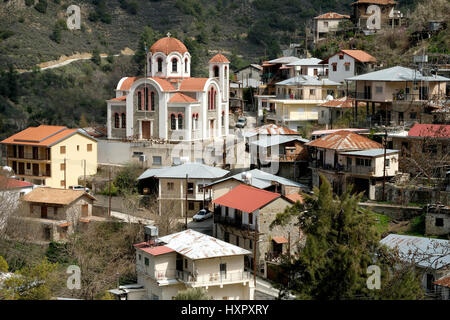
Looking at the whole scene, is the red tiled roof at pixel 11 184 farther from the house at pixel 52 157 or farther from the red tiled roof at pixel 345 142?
the red tiled roof at pixel 345 142

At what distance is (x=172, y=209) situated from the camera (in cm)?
4284

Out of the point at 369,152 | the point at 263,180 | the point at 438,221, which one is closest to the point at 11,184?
the point at 263,180

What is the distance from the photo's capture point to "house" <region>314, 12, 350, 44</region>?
7081 cm

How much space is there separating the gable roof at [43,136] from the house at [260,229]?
14.0 metres

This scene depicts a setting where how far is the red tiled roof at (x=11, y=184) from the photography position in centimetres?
4384

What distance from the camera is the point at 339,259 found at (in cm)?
2839

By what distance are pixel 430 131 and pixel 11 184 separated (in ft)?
69.9

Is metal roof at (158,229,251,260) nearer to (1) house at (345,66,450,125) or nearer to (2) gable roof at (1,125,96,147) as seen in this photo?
(2) gable roof at (1,125,96,147)

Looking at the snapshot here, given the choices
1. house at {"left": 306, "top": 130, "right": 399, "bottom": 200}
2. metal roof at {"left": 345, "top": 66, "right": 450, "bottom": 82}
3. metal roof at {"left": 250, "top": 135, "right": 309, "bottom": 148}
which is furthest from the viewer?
metal roof at {"left": 345, "top": 66, "right": 450, "bottom": 82}

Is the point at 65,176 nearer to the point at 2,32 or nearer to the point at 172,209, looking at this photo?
the point at 172,209

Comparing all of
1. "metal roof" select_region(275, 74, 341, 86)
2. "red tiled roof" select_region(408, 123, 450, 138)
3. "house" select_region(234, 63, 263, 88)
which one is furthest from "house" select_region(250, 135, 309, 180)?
"house" select_region(234, 63, 263, 88)

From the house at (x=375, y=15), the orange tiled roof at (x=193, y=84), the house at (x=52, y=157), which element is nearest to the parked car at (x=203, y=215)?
the house at (x=52, y=157)

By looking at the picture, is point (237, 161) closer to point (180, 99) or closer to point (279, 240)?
point (180, 99)

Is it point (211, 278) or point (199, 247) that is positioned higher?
point (199, 247)
